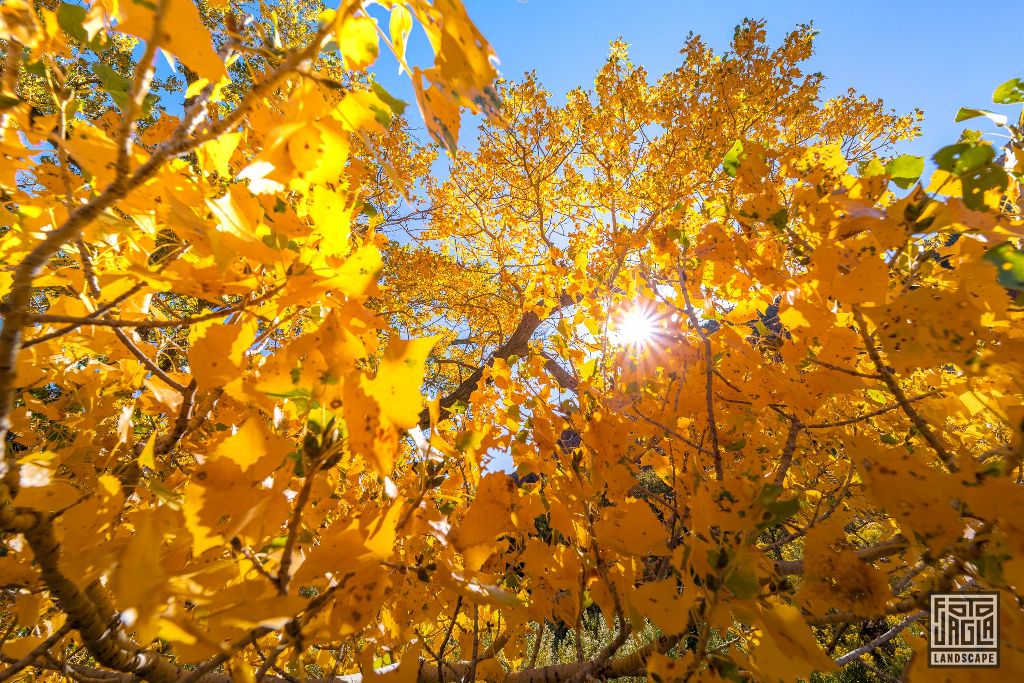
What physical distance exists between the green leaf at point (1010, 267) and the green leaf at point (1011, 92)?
13.2 inches

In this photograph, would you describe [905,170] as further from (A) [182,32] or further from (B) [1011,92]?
(A) [182,32]

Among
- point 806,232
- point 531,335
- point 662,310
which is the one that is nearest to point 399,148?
point 531,335

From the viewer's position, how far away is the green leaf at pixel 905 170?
0.74m

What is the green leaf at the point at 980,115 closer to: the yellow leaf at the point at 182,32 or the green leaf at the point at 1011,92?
the green leaf at the point at 1011,92

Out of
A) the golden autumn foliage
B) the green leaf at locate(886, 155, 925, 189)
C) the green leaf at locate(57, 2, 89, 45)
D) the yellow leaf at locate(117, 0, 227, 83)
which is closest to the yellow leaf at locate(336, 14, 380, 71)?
the golden autumn foliage

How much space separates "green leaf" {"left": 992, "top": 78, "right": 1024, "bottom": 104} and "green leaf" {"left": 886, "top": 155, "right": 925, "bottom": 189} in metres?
0.12

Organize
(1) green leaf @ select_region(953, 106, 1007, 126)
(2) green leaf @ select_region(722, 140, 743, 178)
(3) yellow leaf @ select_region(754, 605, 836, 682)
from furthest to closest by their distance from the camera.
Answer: (2) green leaf @ select_region(722, 140, 743, 178) < (1) green leaf @ select_region(953, 106, 1007, 126) < (3) yellow leaf @ select_region(754, 605, 836, 682)

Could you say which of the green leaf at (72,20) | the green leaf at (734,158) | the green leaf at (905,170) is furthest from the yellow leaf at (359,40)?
the green leaf at (905,170)

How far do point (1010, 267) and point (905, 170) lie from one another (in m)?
0.32

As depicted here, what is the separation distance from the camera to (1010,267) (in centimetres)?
52

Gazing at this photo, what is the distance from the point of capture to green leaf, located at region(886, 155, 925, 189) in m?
0.74

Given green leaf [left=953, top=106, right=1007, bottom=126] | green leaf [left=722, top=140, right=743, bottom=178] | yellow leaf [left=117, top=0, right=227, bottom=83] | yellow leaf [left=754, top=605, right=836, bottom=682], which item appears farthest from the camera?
green leaf [left=722, top=140, right=743, bottom=178]

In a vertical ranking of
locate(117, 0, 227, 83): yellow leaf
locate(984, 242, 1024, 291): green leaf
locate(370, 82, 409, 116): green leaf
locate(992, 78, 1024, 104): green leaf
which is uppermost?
locate(992, 78, 1024, 104): green leaf

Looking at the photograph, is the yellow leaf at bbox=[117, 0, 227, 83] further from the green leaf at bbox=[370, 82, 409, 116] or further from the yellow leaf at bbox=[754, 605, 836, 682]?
the yellow leaf at bbox=[754, 605, 836, 682]
